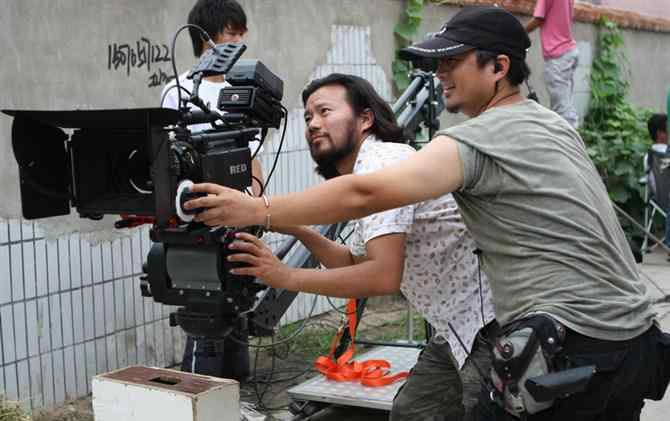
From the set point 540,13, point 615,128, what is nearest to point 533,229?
point 540,13

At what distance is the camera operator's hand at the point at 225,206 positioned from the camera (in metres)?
2.57

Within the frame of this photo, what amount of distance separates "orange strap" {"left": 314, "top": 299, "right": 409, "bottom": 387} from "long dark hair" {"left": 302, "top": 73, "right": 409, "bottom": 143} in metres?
1.42

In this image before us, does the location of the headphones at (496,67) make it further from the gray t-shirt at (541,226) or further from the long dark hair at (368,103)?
the long dark hair at (368,103)

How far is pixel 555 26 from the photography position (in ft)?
23.7

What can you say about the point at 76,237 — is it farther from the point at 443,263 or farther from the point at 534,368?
the point at 534,368

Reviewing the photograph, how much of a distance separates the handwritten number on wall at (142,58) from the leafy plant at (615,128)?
5.33 m

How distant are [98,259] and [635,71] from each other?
785 centimetres

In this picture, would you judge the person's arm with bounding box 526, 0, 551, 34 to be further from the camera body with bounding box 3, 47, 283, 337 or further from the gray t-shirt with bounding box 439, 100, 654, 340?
the gray t-shirt with bounding box 439, 100, 654, 340

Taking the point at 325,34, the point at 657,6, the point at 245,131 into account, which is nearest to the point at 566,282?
the point at 245,131

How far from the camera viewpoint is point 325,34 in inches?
267

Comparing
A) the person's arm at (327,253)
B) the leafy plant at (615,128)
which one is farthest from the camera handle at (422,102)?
the leafy plant at (615,128)

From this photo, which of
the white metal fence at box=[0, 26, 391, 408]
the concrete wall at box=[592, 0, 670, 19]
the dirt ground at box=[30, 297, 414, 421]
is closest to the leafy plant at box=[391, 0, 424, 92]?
the dirt ground at box=[30, 297, 414, 421]

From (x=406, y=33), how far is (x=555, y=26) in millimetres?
1107

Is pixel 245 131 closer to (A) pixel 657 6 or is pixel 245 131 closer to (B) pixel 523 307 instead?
(B) pixel 523 307
